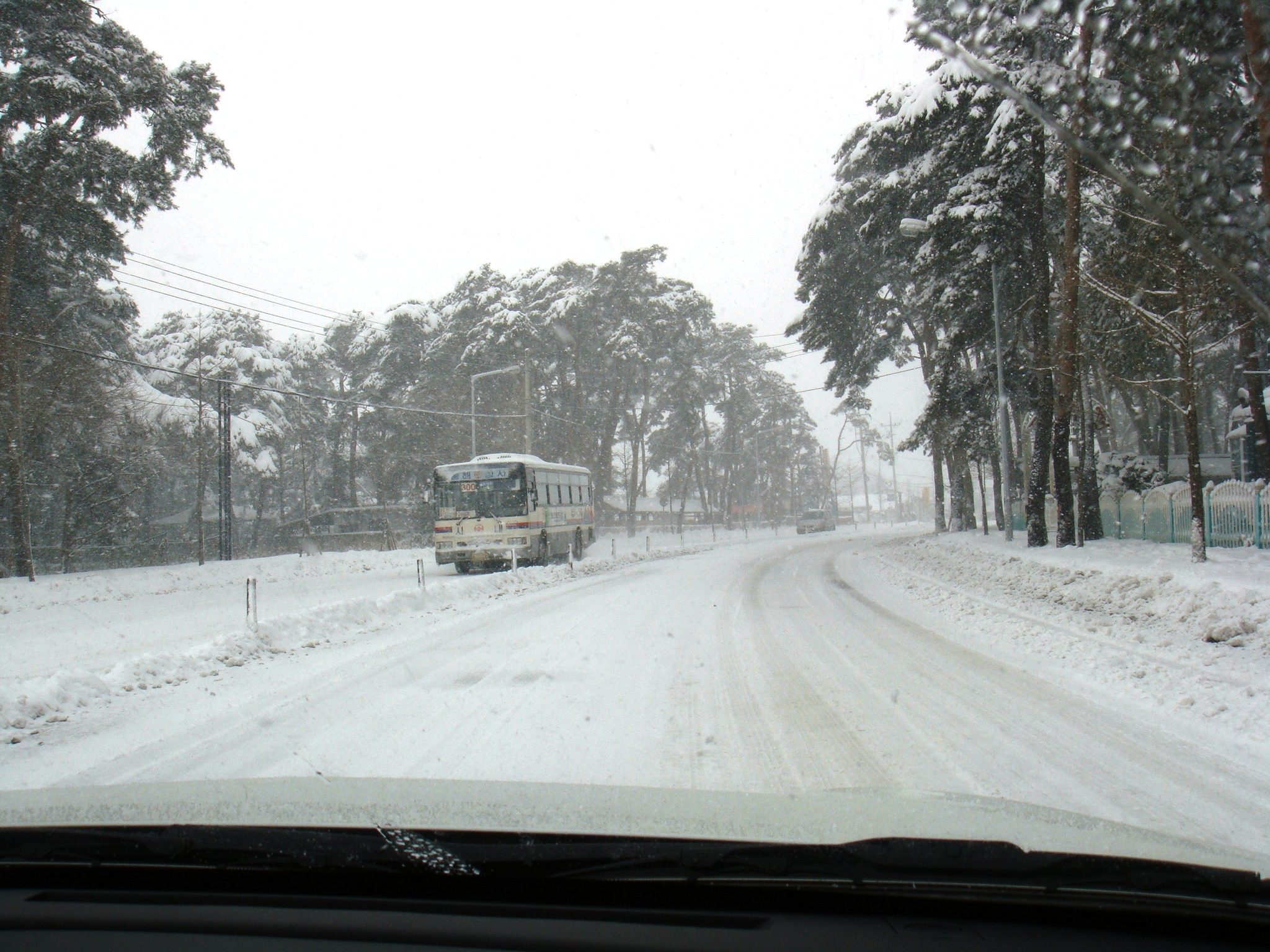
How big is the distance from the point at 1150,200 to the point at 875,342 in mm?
20207

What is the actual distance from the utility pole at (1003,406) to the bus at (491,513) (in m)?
14.7

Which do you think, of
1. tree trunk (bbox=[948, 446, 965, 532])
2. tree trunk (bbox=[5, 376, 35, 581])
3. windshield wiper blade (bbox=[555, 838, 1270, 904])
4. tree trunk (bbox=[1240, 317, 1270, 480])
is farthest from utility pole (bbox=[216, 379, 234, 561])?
tree trunk (bbox=[1240, 317, 1270, 480])

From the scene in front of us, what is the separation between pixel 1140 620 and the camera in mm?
11188

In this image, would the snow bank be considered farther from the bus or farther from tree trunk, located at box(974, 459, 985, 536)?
tree trunk, located at box(974, 459, 985, 536)

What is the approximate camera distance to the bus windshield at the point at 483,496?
2611 centimetres

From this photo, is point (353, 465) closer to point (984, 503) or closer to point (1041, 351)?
point (984, 503)

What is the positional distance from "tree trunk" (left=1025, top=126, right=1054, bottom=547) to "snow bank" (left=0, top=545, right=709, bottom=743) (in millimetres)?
12936

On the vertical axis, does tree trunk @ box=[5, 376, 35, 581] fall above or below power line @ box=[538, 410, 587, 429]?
below

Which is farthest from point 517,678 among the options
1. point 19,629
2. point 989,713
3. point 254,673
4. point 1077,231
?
point 1077,231

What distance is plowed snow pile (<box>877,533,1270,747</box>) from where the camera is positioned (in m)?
7.27

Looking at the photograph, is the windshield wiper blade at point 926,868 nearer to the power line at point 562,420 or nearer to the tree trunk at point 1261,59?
the tree trunk at point 1261,59

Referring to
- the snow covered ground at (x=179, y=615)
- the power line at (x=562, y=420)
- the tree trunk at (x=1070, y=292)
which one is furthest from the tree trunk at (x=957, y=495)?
the power line at (x=562, y=420)

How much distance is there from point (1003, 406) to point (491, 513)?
16278 mm

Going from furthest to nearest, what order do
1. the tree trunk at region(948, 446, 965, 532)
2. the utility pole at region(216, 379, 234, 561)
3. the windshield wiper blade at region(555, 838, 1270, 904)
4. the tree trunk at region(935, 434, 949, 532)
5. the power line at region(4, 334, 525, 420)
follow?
the tree trunk at region(948, 446, 965, 532) < the tree trunk at region(935, 434, 949, 532) < the utility pole at region(216, 379, 234, 561) < the power line at region(4, 334, 525, 420) < the windshield wiper blade at region(555, 838, 1270, 904)
